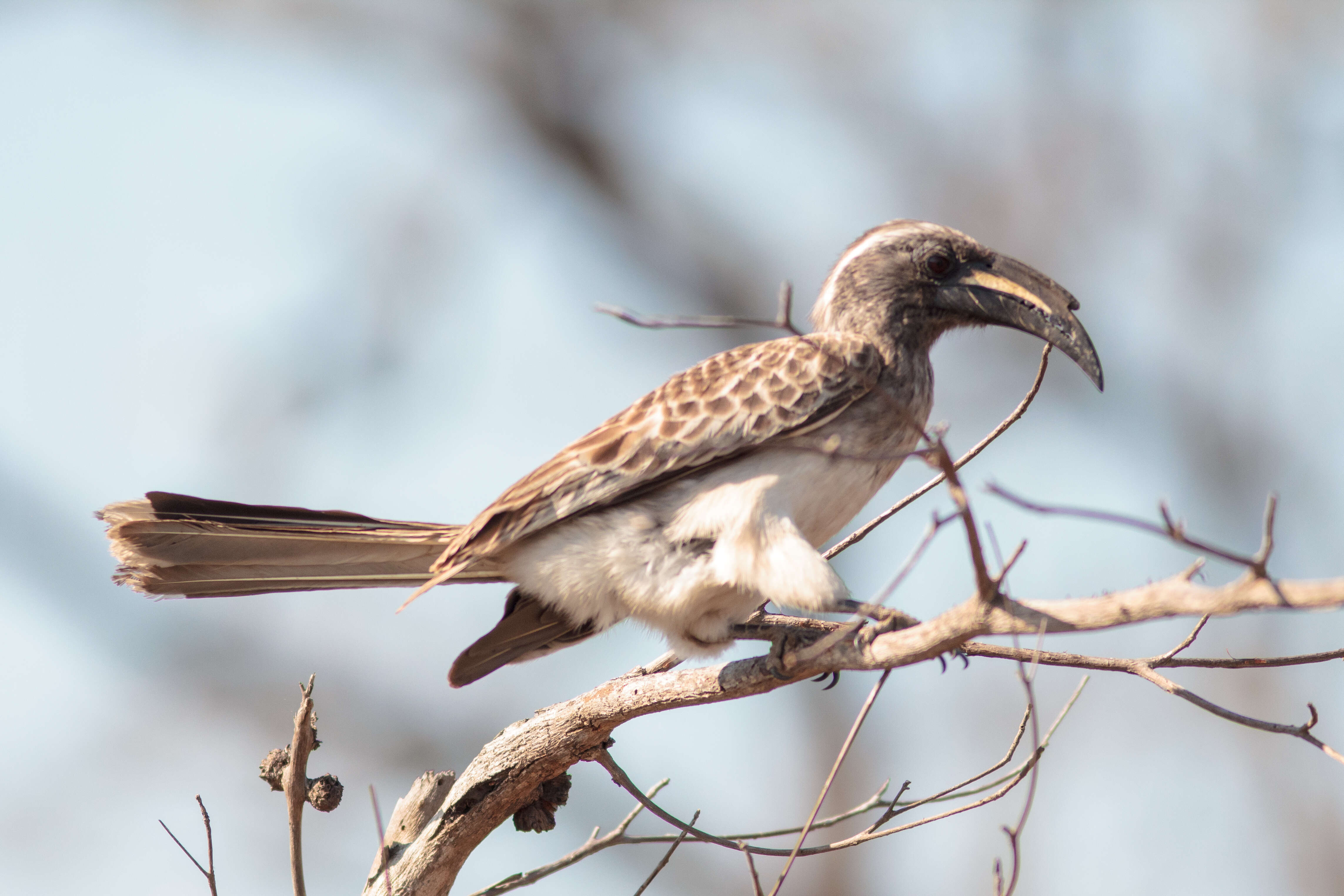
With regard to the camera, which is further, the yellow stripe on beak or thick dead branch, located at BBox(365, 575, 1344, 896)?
the yellow stripe on beak

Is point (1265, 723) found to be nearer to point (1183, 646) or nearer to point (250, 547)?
point (1183, 646)

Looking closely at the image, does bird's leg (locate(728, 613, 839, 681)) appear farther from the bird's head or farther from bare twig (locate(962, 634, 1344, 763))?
the bird's head

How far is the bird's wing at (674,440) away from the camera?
155 inches

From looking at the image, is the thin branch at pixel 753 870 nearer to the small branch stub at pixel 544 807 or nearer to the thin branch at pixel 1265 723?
the small branch stub at pixel 544 807

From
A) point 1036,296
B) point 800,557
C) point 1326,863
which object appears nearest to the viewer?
point 800,557

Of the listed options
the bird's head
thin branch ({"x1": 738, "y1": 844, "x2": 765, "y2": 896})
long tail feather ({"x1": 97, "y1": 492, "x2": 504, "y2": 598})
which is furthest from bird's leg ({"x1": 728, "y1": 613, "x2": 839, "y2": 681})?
the bird's head

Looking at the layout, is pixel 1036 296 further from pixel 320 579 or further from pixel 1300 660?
pixel 320 579

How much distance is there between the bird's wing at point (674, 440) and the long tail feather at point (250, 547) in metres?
0.24

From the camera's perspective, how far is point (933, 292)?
14.8ft

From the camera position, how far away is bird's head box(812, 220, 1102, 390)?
4.38 meters

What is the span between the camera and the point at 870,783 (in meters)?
12.1

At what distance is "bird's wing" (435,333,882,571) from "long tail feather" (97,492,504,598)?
0.24 metres

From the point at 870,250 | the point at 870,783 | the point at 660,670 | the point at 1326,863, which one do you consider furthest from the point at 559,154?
the point at 1326,863

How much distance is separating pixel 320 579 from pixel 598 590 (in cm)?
97
